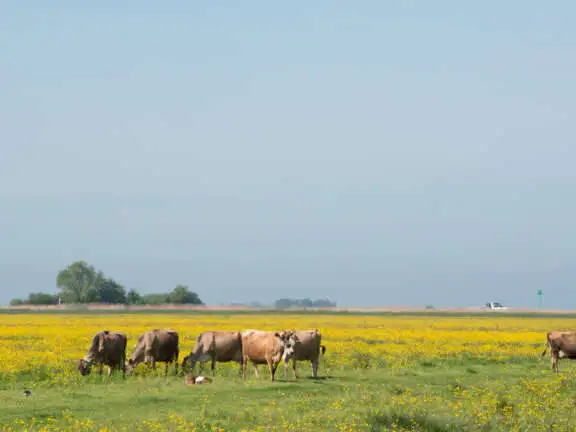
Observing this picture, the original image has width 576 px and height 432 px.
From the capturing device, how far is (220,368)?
33969 millimetres

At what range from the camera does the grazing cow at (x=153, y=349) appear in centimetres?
3291

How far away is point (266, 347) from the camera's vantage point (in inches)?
1211

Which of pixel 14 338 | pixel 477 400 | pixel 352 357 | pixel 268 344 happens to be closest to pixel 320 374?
pixel 268 344

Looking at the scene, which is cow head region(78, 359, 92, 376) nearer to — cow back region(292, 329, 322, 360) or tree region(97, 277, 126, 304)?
cow back region(292, 329, 322, 360)

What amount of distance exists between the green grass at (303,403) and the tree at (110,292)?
143 meters

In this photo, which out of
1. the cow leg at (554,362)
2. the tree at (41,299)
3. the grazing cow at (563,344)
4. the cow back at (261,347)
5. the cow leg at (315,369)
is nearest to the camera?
the cow back at (261,347)

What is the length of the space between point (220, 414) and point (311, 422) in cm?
257

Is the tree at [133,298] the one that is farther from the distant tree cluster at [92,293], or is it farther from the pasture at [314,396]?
the pasture at [314,396]

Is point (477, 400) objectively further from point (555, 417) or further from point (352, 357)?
point (352, 357)

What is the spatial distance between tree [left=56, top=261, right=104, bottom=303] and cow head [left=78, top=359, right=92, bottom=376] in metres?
147

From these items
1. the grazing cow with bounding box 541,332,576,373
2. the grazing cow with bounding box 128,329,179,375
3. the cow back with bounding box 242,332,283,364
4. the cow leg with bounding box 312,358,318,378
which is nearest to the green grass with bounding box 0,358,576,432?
the cow leg with bounding box 312,358,318,378

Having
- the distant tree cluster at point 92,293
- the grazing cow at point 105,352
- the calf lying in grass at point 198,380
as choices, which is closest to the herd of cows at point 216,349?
the grazing cow at point 105,352

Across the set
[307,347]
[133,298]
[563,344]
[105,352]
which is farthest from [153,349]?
[133,298]

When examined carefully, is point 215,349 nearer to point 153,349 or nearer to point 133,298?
point 153,349
